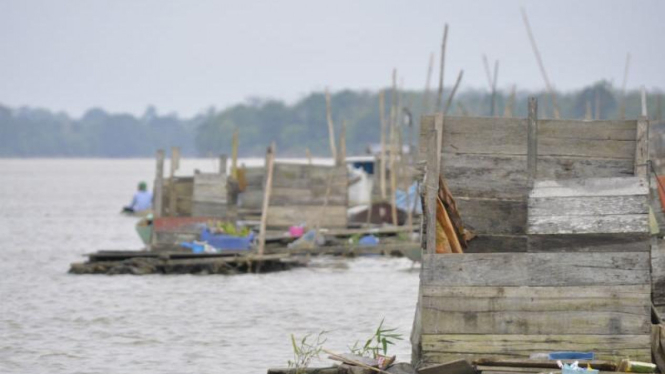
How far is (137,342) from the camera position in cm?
1340

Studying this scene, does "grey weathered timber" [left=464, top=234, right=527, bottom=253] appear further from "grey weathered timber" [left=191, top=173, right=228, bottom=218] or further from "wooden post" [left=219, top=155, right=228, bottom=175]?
"wooden post" [left=219, top=155, right=228, bottom=175]

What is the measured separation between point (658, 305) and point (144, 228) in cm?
1364

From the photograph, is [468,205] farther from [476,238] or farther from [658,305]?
[658,305]

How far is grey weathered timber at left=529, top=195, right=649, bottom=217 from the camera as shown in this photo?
28.0ft

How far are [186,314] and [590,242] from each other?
8206 millimetres

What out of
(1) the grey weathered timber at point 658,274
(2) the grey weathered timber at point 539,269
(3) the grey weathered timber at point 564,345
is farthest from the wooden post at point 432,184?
(1) the grey weathered timber at point 658,274

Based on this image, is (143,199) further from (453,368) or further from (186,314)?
(453,368)

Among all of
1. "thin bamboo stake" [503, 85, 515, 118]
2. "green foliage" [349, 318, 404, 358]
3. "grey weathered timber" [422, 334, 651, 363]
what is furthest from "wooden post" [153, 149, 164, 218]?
"grey weathered timber" [422, 334, 651, 363]

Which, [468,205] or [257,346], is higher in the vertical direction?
[468,205]

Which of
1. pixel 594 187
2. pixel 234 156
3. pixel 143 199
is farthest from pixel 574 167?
pixel 143 199

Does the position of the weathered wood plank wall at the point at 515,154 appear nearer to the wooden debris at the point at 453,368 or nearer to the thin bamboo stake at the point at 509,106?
the wooden debris at the point at 453,368

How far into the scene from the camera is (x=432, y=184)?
8.77 m

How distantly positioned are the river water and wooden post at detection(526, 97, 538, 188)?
3421 millimetres

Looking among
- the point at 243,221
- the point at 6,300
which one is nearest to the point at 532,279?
the point at 6,300
